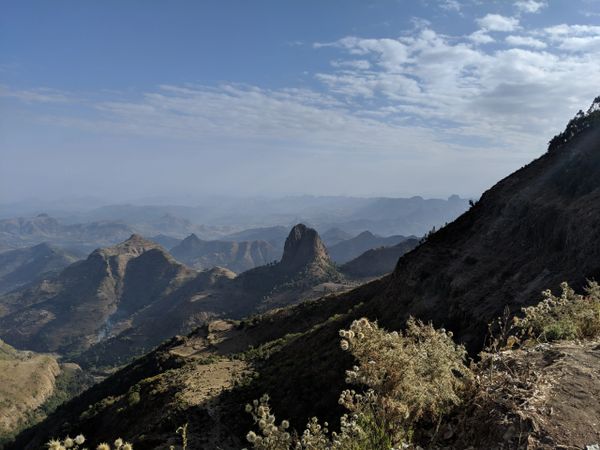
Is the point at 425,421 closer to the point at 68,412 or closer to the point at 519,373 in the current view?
the point at 519,373

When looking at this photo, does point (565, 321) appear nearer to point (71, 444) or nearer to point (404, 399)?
point (404, 399)

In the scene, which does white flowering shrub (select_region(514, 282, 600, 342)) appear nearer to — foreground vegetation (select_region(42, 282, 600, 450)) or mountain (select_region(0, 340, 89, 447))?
foreground vegetation (select_region(42, 282, 600, 450))

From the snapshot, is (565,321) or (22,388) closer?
(565,321)

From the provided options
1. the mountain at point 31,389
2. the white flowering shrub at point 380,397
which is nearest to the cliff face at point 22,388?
the mountain at point 31,389

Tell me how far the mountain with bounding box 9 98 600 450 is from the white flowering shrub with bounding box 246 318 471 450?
67.8 ft

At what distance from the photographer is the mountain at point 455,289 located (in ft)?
88.8

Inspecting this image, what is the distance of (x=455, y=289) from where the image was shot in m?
33.0

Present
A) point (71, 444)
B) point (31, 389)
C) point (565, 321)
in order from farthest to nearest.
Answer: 1. point (31, 389)
2. point (565, 321)
3. point (71, 444)

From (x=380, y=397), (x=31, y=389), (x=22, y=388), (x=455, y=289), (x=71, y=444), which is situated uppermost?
(x=71, y=444)

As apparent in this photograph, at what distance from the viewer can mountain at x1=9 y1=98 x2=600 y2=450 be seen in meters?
27.1

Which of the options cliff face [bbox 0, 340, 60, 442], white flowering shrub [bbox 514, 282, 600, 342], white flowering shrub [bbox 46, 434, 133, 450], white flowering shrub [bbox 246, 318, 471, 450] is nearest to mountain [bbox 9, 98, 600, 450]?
white flowering shrub [bbox 514, 282, 600, 342]

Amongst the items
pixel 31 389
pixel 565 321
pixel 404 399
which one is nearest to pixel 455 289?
pixel 565 321

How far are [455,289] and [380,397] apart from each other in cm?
3061

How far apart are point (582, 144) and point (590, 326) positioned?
4324cm
